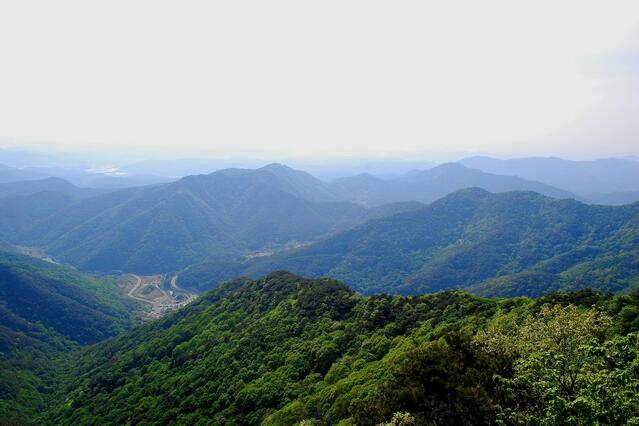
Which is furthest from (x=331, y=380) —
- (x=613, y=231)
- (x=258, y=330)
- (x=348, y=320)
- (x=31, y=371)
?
(x=613, y=231)

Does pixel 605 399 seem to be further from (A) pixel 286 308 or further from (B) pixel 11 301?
(B) pixel 11 301

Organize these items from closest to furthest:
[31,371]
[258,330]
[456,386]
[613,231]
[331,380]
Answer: [456,386] < [331,380] < [258,330] < [31,371] < [613,231]

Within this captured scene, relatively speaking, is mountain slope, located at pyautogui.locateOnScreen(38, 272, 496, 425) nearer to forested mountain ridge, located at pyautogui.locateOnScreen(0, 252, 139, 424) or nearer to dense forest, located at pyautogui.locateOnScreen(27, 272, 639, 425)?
dense forest, located at pyautogui.locateOnScreen(27, 272, 639, 425)

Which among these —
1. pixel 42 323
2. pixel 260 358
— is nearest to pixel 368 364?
pixel 260 358

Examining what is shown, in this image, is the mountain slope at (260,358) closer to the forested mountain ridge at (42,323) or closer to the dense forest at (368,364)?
the dense forest at (368,364)

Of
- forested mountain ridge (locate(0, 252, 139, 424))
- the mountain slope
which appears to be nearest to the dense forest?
the mountain slope

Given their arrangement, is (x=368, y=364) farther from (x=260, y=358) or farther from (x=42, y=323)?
(x=42, y=323)
